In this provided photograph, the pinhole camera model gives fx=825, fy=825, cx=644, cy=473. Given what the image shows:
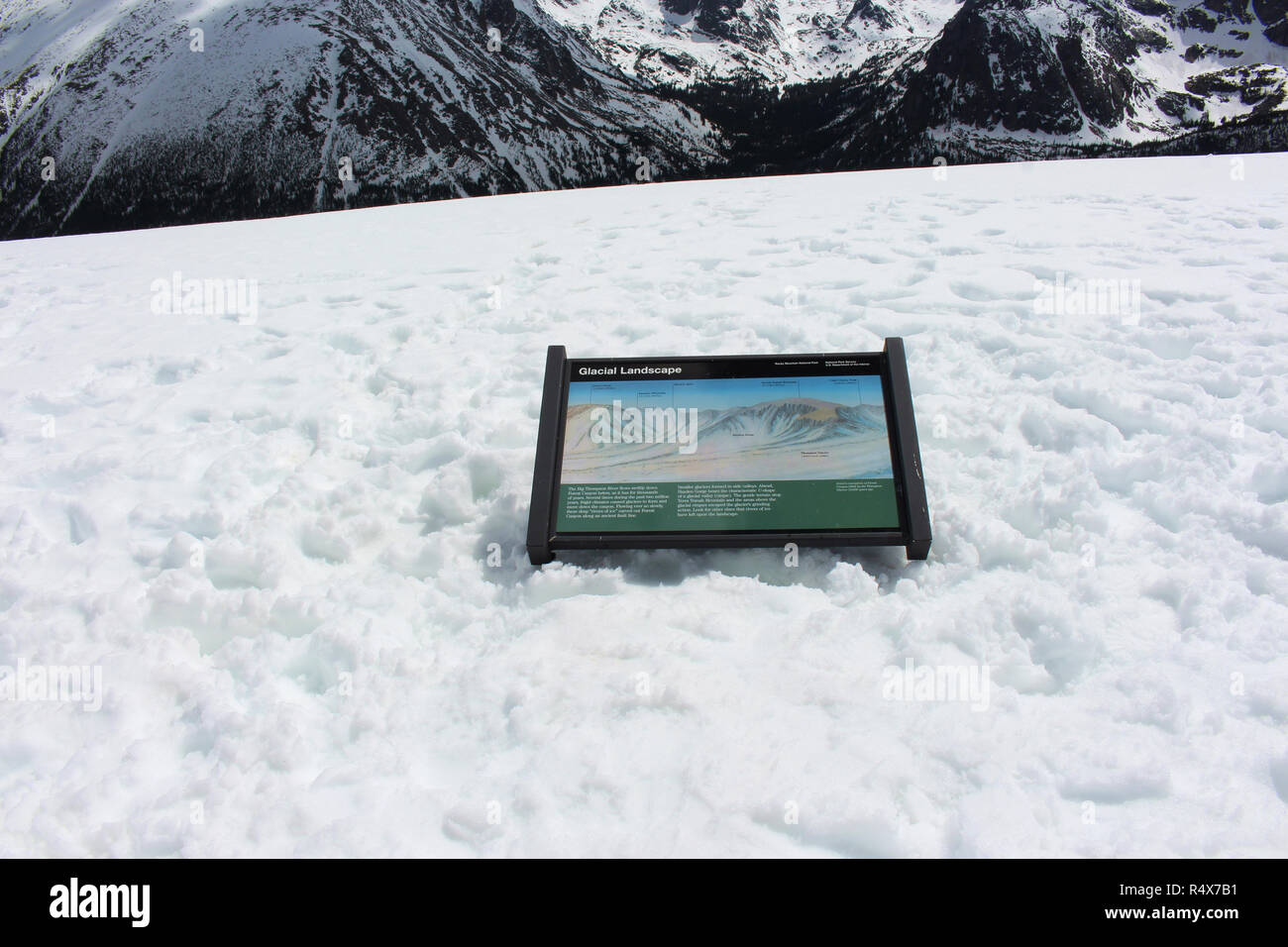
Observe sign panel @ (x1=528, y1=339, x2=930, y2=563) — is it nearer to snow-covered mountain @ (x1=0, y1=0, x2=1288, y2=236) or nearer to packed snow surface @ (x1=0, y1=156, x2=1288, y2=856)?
packed snow surface @ (x1=0, y1=156, x2=1288, y2=856)

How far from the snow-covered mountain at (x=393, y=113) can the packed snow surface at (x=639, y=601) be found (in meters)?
144

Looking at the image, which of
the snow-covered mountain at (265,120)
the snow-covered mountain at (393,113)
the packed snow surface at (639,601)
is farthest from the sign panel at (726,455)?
the snow-covered mountain at (265,120)

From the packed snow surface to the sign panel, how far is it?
27cm

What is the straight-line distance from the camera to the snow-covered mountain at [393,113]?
145500mm

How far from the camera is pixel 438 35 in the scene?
632ft

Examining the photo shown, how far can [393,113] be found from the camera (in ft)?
533

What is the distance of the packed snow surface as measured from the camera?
8.90ft

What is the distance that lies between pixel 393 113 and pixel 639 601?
594 ft

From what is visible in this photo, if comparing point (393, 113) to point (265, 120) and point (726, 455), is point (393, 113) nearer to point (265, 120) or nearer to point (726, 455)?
point (265, 120)

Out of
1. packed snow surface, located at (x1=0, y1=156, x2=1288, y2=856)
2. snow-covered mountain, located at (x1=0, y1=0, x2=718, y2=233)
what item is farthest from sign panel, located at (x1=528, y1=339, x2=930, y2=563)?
snow-covered mountain, located at (x1=0, y1=0, x2=718, y2=233)

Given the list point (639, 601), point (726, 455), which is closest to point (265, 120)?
point (726, 455)

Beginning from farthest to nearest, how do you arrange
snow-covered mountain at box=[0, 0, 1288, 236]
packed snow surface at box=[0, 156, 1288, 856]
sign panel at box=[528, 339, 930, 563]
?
snow-covered mountain at box=[0, 0, 1288, 236], sign panel at box=[528, 339, 930, 563], packed snow surface at box=[0, 156, 1288, 856]
